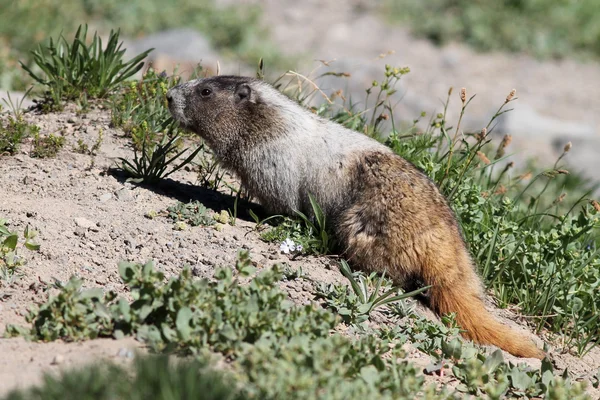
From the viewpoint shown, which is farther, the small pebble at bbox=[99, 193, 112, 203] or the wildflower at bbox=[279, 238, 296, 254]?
the small pebble at bbox=[99, 193, 112, 203]

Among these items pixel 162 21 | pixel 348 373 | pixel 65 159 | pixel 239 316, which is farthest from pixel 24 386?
pixel 162 21

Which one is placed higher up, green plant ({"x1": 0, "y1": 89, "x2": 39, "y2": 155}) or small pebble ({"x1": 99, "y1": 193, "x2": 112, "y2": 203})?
green plant ({"x1": 0, "y1": 89, "x2": 39, "y2": 155})

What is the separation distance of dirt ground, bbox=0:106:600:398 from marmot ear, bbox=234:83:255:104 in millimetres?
779

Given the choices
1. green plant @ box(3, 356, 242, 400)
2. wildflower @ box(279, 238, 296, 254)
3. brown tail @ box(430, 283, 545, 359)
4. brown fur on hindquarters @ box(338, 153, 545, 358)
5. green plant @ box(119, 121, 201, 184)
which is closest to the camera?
green plant @ box(3, 356, 242, 400)

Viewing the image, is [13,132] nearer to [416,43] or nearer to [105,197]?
[105,197]

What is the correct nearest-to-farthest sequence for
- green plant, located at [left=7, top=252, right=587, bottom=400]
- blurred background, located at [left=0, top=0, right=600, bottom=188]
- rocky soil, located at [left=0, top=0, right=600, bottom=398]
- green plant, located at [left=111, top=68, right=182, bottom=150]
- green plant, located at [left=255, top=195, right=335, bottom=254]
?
1. green plant, located at [left=7, top=252, right=587, bottom=400]
2. rocky soil, located at [left=0, top=0, right=600, bottom=398]
3. green plant, located at [left=255, top=195, right=335, bottom=254]
4. green plant, located at [left=111, top=68, right=182, bottom=150]
5. blurred background, located at [left=0, top=0, right=600, bottom=188]

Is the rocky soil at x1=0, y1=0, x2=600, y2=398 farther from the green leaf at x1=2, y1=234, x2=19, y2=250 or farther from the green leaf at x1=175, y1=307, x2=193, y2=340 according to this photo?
the green leaf at x1=175, y1=307, x2=193, y2=340

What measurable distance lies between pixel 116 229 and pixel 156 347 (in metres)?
1.60

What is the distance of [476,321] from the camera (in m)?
5.09

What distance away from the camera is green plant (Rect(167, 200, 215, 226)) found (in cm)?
550

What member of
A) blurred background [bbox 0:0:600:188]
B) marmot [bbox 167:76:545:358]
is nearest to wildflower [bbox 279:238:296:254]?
marmot [bbox 167:76:545:358]

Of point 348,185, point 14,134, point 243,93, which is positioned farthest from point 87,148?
point 348,185

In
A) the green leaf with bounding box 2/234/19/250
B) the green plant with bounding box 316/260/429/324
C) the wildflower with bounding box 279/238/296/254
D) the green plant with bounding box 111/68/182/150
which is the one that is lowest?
the green plant with bounding box 316/260/429/324

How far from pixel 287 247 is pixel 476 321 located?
4.44 feet
